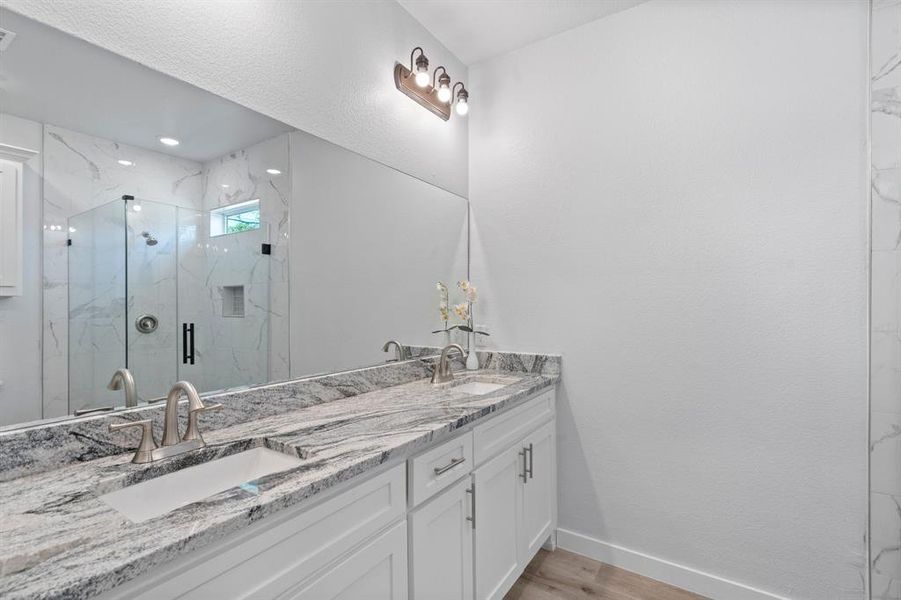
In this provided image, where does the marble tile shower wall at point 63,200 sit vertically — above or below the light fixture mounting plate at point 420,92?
below

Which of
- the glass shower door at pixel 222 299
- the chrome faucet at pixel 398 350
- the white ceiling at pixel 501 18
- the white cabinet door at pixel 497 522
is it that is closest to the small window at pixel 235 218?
the glass shower door at pixel 222 299

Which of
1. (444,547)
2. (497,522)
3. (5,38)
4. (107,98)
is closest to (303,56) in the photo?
(107,98)

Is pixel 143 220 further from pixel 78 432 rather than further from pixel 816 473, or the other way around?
pixel 816 473

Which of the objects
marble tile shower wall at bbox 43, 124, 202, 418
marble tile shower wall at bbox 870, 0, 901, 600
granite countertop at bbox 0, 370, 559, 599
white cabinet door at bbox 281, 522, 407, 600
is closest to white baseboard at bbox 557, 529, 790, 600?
marble tile shower wall at bbox 870, 0, 901, 600

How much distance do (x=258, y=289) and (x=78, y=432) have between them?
63 cm

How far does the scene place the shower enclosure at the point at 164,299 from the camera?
1083 millimetres

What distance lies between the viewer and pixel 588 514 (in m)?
2.16

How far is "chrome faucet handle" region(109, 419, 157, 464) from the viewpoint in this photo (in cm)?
103

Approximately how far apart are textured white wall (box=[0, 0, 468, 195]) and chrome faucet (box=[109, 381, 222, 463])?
93 centimetres

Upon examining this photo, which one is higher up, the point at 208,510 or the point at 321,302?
the point at 321,302

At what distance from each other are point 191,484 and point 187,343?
1.42ft

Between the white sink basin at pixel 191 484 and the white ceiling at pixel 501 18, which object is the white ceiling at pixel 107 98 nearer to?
the white sink basin at pixel 191 484

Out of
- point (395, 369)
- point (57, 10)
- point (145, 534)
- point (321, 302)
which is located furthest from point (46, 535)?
point (395, 369)

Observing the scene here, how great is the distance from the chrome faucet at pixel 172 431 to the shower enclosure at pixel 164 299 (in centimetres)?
16
